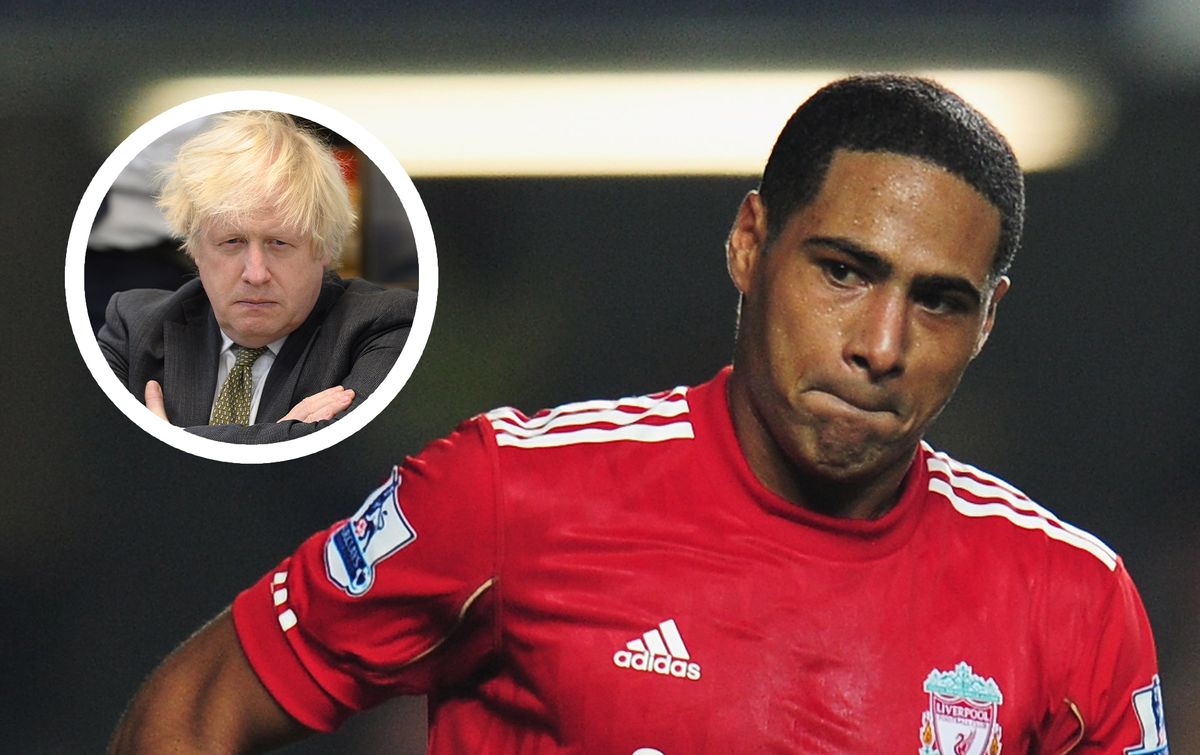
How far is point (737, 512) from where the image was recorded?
1.31m

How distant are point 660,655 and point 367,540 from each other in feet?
1.02

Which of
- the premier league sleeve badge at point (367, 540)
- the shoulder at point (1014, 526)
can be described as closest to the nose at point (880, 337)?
the shoulder at point (1014, 526)

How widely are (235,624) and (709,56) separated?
102 cm

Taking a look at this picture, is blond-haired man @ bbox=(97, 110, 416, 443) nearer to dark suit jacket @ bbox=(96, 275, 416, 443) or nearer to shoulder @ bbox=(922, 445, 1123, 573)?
dark suit jacket @ bbox=(96, 275, 416, 443)

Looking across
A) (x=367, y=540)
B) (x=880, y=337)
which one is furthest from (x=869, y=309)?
(x=367, y=540)

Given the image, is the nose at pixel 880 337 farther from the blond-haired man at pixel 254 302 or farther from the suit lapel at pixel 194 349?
the suit lapel at pixel 194 349

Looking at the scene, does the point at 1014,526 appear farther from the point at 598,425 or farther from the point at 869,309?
the point at 598,425

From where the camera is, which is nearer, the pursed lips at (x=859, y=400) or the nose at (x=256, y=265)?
the pursed lips at (x=859, y=400)

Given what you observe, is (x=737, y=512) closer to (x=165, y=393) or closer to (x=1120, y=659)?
(x=1120, y=659)

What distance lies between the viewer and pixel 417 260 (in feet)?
6.03

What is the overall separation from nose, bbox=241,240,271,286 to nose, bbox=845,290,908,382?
2.71 ft

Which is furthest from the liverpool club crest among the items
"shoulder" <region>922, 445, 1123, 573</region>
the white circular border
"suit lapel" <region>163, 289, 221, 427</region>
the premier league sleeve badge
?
"suit lapel" <region>163, 289, 221, 427</region>

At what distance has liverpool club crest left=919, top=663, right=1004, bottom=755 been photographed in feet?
4.14

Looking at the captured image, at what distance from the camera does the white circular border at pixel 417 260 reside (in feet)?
5.95
